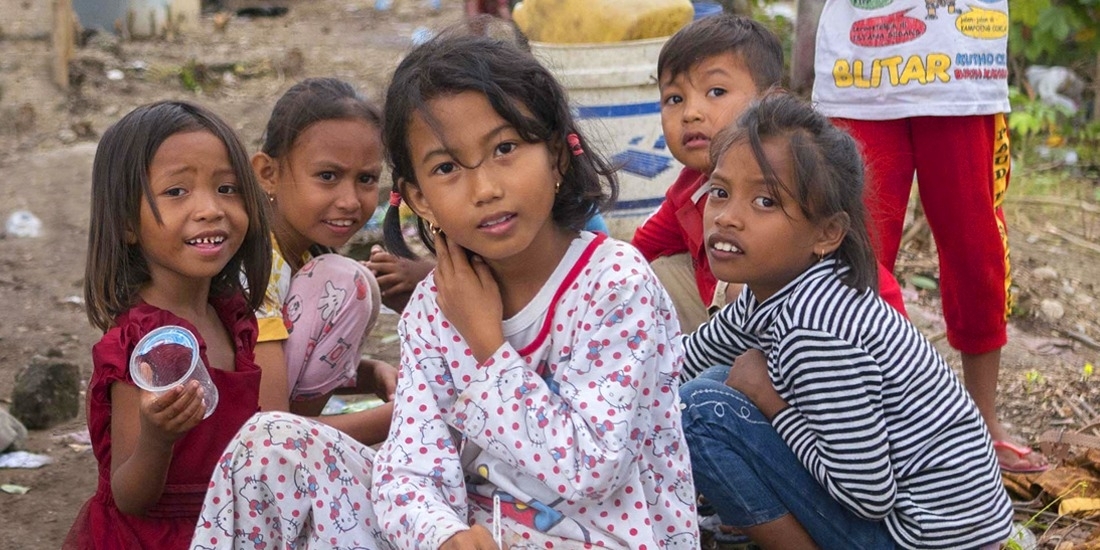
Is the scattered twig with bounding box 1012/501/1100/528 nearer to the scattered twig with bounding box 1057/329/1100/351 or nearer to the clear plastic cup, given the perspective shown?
the scattered twig with bounding box 1057/329/1100/351

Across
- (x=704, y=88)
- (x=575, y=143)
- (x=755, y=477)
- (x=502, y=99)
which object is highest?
(x=502, y=99)

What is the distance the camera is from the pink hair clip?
6.93 ft

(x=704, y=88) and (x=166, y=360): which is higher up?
(x=704, y=88)

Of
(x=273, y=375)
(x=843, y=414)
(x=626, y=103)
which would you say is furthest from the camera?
(x=626, y=103)

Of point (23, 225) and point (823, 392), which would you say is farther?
point (23, 225)

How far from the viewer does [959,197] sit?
3020 mm

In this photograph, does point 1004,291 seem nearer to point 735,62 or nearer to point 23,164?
point 735,62

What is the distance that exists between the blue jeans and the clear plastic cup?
3.16ft

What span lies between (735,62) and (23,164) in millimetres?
4295

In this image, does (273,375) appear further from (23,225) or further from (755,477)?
(23,225)

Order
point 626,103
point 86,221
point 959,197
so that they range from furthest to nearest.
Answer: point 86,221 → point 626,103 → point 959,197

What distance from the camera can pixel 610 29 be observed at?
14.7 feet

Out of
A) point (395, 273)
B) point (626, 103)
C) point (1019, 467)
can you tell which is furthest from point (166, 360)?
point (626, 103)

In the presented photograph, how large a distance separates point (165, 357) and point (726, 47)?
5.04 ft
